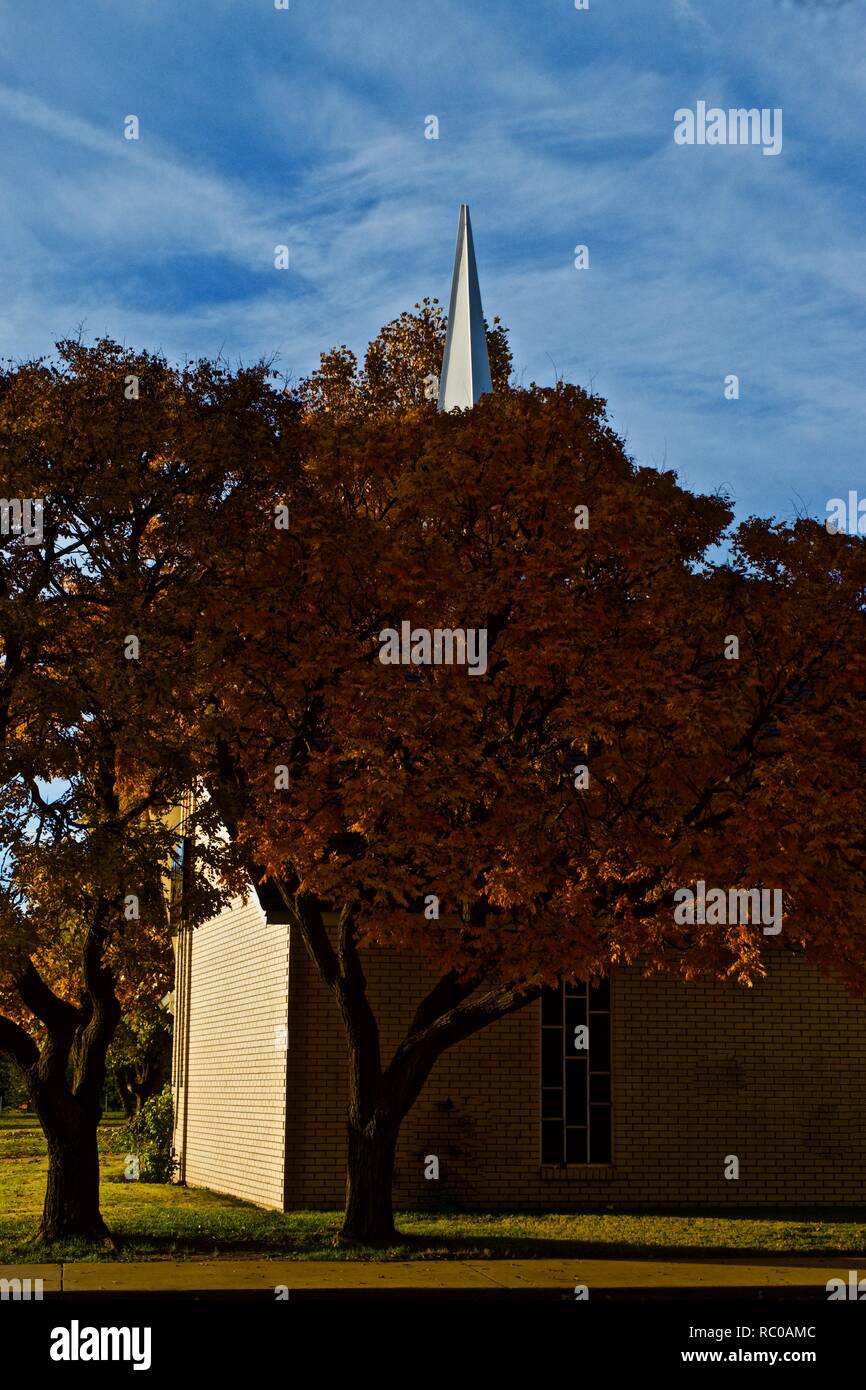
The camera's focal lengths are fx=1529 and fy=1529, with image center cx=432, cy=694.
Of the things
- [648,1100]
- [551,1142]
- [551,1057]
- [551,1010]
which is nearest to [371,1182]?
[551,1142]

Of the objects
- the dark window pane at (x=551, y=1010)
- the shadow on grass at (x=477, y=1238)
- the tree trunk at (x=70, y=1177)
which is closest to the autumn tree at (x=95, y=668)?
the tree trunk at (x=70, y=1177)

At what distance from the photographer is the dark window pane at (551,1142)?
21.0m

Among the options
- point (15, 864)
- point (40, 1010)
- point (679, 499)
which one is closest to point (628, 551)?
point (679, 499)

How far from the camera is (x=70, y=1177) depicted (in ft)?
55.8

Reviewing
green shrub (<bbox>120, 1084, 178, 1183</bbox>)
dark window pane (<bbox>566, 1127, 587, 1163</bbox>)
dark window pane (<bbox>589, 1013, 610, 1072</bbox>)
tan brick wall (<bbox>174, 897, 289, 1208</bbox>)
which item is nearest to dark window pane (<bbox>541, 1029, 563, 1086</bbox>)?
dark window pane (<bbox>589, 1013, 610, 1072</bbox>)

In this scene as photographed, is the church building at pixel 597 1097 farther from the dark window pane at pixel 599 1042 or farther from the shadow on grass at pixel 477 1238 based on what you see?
the shadow on grass at pixel 477 1238

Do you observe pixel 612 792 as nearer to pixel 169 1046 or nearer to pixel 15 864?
pixel 15 864

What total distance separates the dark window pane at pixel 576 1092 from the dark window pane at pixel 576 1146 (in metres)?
0.13

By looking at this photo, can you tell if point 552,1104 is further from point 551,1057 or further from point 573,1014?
point 573,1014

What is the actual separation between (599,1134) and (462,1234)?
4.15 metres

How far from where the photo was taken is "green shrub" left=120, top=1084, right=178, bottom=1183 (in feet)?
94.4

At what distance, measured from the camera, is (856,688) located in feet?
49.6
